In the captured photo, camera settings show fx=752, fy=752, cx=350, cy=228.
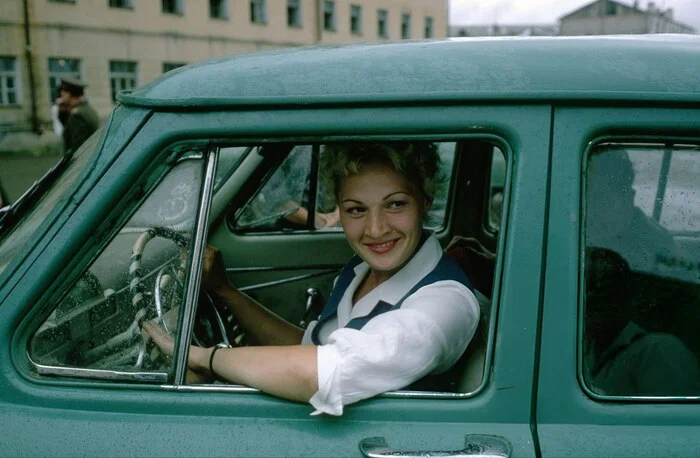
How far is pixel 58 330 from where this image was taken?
1.50 m

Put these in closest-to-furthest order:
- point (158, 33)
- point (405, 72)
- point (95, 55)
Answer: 1. point (405, 72)
2. point (95, 55)
3. point (158, 33)

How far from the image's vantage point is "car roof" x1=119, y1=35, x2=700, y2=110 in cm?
140

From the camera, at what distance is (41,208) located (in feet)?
5.65

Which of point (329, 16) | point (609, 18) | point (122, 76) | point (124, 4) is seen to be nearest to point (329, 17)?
point (329, 16)

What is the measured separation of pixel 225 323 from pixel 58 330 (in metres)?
0.85

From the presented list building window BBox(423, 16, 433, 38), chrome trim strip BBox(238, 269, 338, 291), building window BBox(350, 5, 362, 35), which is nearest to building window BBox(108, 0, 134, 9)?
building window BBox(350, 5, 362, 35)

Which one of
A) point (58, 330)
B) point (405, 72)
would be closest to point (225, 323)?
point (58, 330)

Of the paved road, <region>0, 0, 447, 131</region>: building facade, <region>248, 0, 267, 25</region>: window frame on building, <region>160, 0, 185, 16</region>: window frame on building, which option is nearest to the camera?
the paved road

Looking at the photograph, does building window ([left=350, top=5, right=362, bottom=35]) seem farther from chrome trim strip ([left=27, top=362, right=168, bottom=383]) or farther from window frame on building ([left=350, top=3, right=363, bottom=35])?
chrome trim strip ([left=27, top=362, right=168, bottom=383])

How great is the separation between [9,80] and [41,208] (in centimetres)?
2531

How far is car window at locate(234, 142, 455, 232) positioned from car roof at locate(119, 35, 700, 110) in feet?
5.21

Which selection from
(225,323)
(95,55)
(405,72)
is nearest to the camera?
(405,72)

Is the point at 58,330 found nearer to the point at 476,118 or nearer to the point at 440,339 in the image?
the point at 440,339

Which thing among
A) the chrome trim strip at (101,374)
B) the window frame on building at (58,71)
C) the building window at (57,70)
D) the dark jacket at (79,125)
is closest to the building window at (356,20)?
the window frame on building at (58,71)
